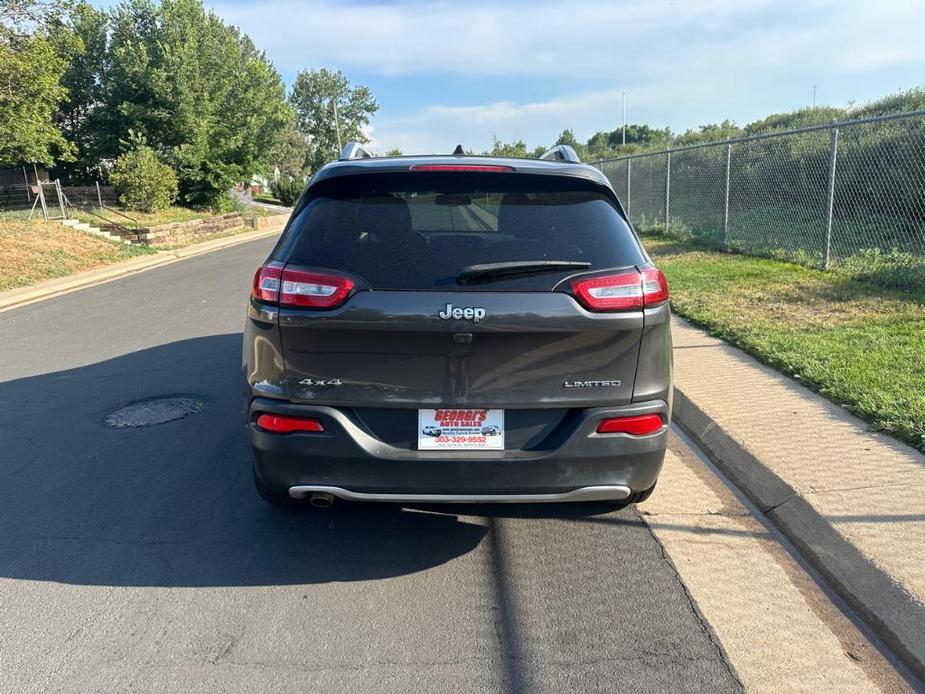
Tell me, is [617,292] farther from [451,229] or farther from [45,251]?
[45,251]

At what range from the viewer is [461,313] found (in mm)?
2857

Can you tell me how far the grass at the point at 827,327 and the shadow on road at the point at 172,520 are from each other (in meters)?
3.07

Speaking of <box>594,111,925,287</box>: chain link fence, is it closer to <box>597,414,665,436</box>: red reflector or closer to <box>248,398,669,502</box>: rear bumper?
<box>597,414,665,436</box>: red reflector

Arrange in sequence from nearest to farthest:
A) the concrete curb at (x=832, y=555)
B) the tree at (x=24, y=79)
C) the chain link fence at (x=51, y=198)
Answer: the concrete curb at (x=832, y=555)
the tree at (x=24, y=79)
the chain link fence at (x=51, y=198)

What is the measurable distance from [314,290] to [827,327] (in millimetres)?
5716

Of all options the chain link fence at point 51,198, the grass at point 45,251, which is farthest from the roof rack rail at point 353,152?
the chain link fence at point 51,198

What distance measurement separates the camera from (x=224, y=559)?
3.41 meters

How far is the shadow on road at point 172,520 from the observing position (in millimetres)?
3338

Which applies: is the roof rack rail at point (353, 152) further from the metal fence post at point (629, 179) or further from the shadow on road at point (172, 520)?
the metal fence post at point (629, 179)

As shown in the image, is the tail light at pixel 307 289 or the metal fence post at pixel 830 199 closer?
the tail light at pixel 307 289

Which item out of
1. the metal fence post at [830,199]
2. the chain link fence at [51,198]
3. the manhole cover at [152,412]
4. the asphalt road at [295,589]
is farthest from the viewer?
the chain link fence at [51,198]

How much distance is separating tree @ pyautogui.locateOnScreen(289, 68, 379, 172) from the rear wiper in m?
82.6

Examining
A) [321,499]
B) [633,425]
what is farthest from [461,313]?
[321,499]

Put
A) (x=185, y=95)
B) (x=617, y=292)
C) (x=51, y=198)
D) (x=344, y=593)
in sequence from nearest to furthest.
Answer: (x=617, y=292) < (x=344, y=593) < (x=51, y=198) < (x=185, y=95)
